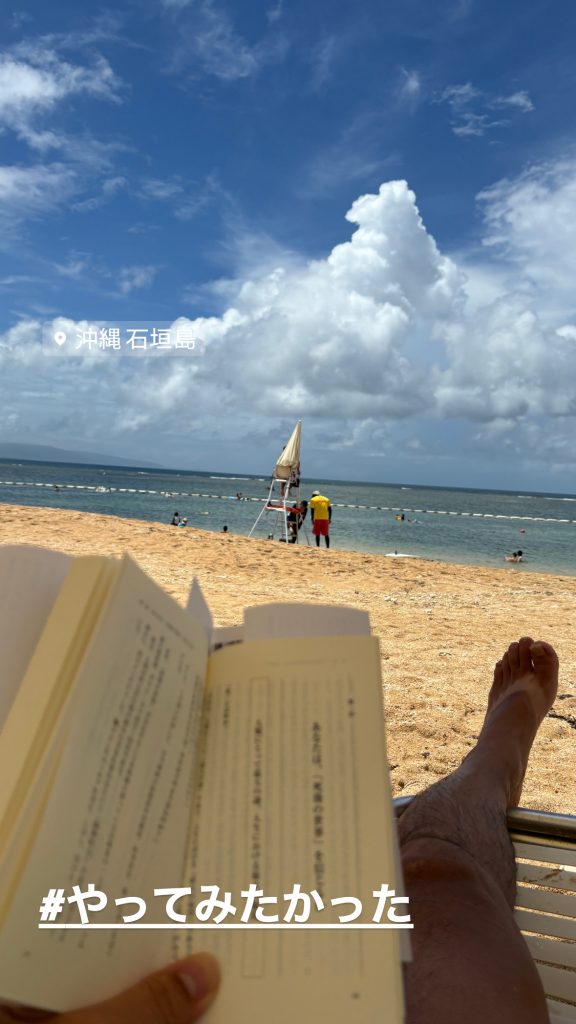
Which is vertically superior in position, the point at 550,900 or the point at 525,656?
the point at 525,656

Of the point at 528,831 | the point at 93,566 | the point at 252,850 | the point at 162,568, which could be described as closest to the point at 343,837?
the point at 252,850

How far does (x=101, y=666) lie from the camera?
49 cm

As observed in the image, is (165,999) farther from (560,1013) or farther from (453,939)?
(560,1013)

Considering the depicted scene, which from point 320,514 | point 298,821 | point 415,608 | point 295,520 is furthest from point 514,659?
point 295,520

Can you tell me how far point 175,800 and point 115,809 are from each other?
62 mm

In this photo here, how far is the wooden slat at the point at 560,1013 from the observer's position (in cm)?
85

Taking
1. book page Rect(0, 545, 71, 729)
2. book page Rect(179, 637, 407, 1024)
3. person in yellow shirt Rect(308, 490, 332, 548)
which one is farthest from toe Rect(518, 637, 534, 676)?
person in yellow shirt Rect(308, 490, 332, 548)

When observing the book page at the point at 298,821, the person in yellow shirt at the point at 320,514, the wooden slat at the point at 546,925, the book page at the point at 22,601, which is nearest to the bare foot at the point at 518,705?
the wooden slat at the point at 546,925

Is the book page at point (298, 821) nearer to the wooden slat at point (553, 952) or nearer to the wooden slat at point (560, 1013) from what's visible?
the wooden slat at point (560, 1013)

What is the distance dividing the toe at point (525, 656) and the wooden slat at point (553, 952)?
100 cm

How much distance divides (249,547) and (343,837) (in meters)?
8.11

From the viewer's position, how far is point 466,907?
2.62ft

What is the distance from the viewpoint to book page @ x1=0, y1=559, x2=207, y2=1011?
1.45ft

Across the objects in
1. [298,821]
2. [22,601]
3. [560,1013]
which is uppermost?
[22,601]
